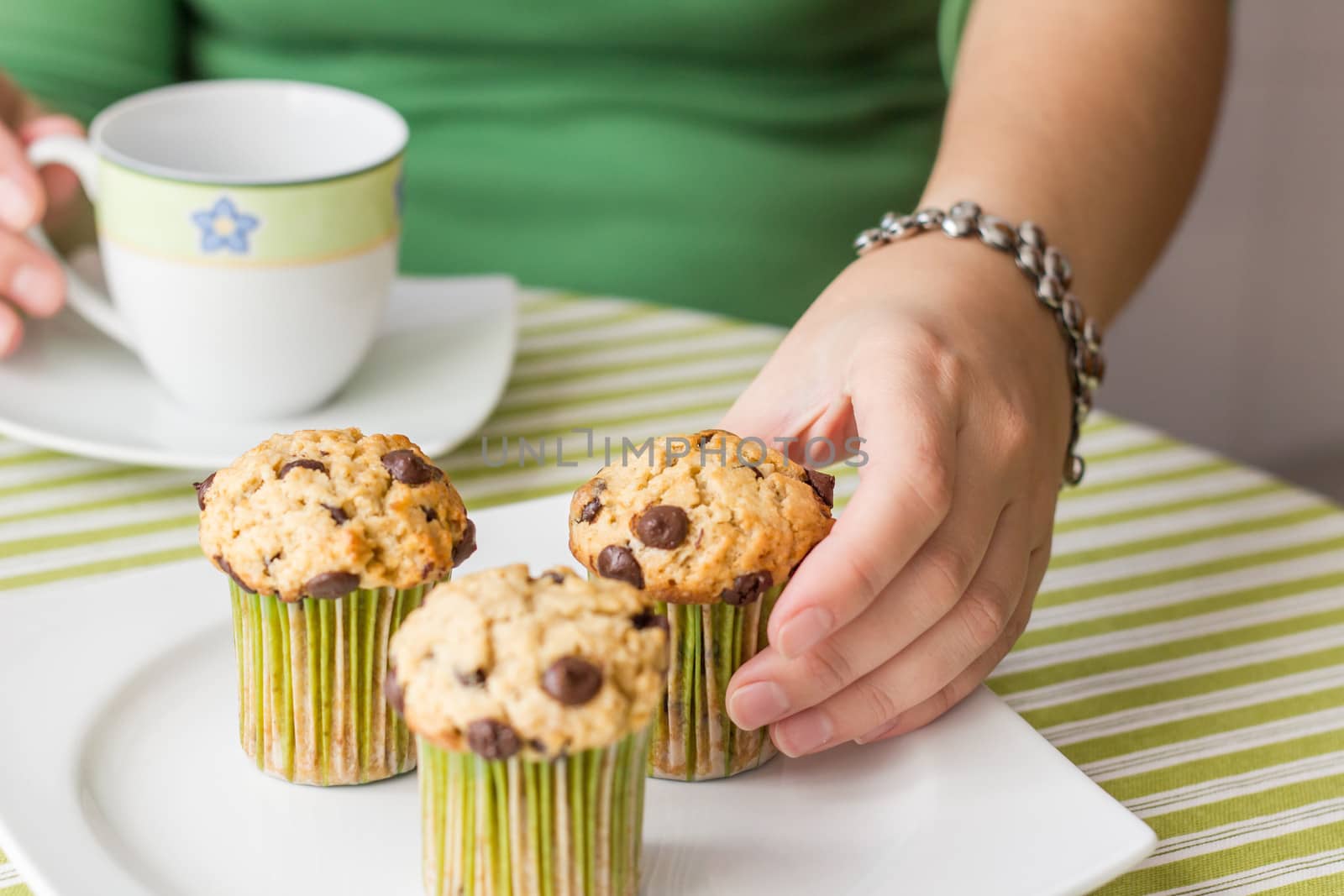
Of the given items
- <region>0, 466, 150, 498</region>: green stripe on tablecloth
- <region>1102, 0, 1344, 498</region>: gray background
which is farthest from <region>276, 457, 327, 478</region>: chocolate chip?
<region>1102, 0, 1344, 498</region>: gray background

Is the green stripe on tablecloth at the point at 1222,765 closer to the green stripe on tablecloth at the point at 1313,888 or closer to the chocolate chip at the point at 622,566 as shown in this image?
the green stripe on tablecloth at the point at 1313,888

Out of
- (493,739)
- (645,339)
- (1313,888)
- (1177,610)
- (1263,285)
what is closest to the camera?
(493,739)

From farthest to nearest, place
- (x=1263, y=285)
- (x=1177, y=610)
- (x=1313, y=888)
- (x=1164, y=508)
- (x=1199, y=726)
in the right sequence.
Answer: (x=1263, y=285) < (x=1164, y=508) < (x=1177, y=610) < (x=1199, y=726) < (x=1313, y=888)

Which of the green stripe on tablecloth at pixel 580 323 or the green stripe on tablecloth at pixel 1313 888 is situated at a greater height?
the green stripe on tablecloth at pixel 1313 888

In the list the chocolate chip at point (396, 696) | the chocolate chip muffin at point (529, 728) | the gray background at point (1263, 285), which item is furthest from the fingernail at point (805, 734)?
the gray background at point (1263, 285)

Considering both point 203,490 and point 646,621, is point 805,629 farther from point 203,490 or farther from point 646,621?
point 203,490

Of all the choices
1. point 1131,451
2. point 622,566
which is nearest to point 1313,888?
point 622,566

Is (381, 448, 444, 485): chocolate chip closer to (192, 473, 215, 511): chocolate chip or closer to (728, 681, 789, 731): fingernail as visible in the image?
(192, 473, 215, 511): chocolate chip
